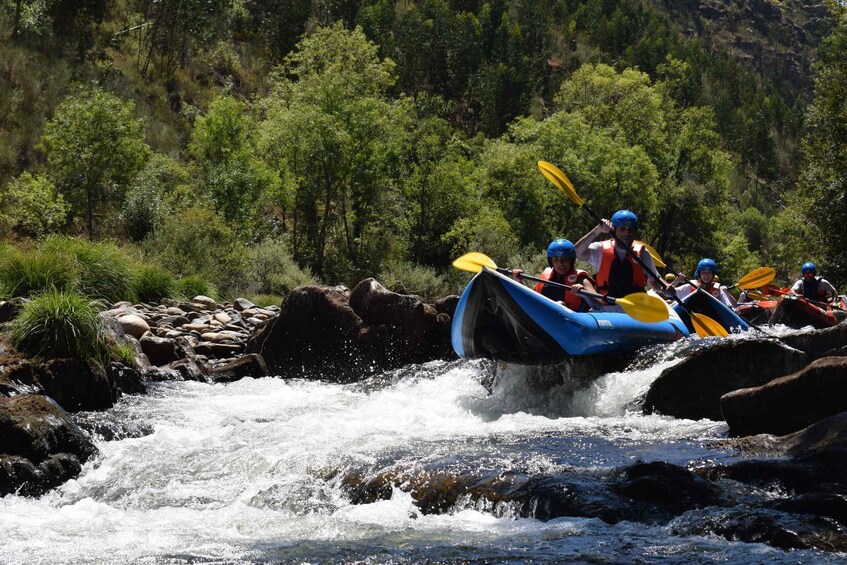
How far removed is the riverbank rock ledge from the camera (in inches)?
481

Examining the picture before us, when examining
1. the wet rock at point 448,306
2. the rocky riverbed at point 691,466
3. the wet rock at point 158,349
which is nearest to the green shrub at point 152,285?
the wet rock at point 158,349

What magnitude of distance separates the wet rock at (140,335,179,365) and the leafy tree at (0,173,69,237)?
25.4 feet

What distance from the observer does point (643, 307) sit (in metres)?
9.09

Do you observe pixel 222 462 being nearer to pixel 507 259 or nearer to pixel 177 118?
pixel 507 259

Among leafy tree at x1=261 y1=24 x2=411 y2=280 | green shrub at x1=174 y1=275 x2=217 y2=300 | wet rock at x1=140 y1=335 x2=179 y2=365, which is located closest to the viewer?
wet rock at x1=140 y1=335 x2=179 y2=365

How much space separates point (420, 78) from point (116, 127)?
35.9 m

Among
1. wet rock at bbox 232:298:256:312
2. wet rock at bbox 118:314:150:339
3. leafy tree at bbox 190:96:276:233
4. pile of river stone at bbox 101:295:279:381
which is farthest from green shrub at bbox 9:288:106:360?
leafy tree at bbox 190:96:276:233

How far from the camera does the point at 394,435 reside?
7621 millimetres

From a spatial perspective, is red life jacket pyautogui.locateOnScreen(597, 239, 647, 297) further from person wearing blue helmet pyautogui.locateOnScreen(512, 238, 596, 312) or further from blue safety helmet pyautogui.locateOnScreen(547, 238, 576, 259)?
blue safety helmet pyautogui.locateOnScreen(547, 238, 576, 259)

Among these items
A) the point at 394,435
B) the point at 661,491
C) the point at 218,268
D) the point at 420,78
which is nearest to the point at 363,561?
the point at 661,491

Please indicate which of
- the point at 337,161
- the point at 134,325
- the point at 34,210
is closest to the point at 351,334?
the point at 134,325

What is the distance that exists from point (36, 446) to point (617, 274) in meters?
6.13

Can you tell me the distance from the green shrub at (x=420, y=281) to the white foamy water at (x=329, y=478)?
13.5 m

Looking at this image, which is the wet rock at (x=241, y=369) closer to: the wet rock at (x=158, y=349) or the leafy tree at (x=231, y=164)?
the wet rock at (x=158, y=349)
